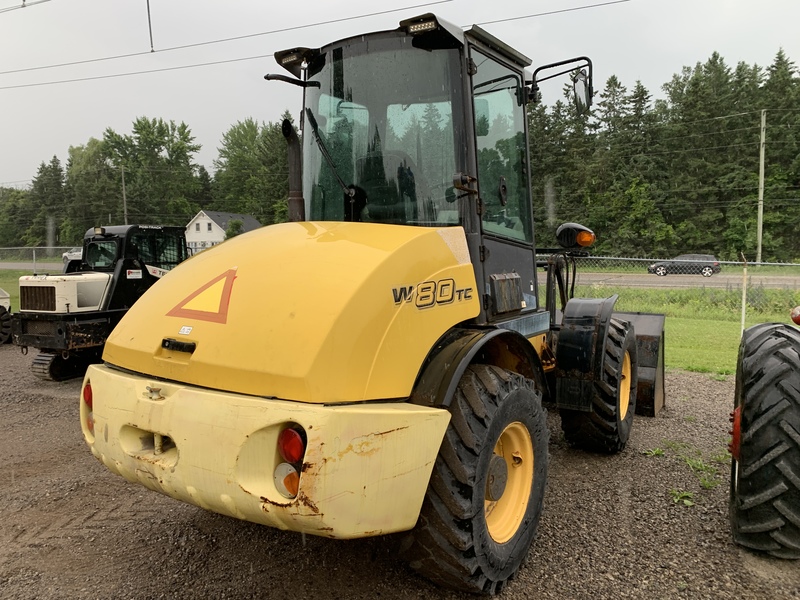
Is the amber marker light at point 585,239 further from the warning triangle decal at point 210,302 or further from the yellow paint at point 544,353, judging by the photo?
the warning triangle decal at point 210,302

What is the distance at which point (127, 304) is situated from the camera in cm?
877

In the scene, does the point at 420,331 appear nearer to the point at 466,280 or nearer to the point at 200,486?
the point at 466,280

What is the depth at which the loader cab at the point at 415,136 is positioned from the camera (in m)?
2.99

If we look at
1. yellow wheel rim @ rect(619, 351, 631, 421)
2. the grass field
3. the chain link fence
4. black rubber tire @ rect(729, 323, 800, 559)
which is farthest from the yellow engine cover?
the chain link fence

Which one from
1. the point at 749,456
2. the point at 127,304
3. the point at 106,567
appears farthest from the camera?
the point at 127,304

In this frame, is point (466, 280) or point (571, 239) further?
point (571, 239)

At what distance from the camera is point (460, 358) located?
2.57 metres

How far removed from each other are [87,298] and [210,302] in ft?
23.4

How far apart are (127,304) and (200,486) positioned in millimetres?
7414

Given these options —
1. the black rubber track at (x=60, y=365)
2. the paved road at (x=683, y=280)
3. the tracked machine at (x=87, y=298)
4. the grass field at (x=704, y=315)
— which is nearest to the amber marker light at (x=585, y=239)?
the grass field at (x=704, y=315)

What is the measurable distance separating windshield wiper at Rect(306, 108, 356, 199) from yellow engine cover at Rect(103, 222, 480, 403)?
0.35 metres

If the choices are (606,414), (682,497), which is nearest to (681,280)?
(606,414)

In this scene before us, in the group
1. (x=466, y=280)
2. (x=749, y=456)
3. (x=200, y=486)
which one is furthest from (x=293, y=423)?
(x=749, y=456)

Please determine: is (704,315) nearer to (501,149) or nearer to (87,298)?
(501,149)
